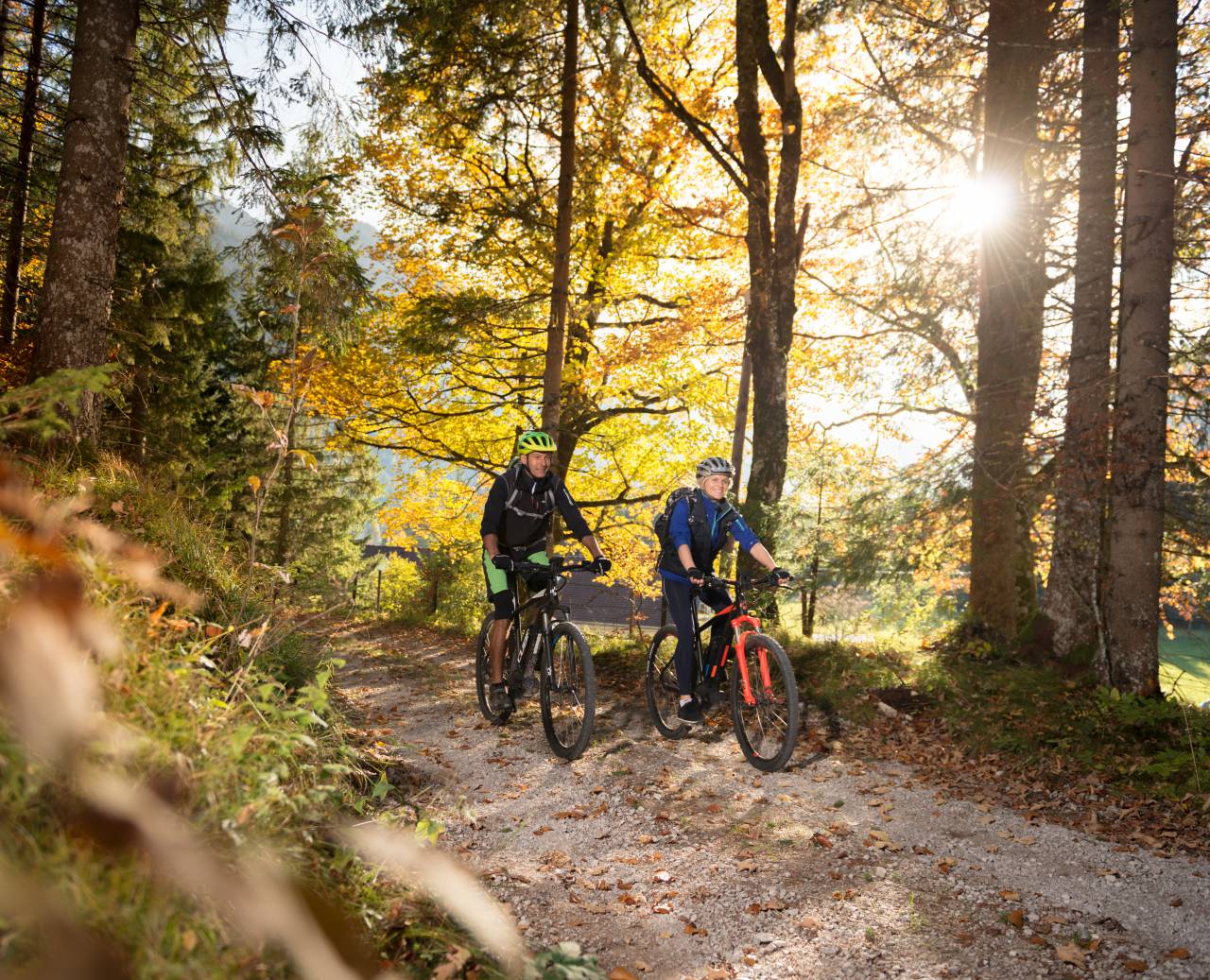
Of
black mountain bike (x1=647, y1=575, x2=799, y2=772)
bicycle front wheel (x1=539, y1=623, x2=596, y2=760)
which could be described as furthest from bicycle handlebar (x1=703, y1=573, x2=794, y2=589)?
bicycle front wheel (x1=539, y1=623, x2=596, y2=760)

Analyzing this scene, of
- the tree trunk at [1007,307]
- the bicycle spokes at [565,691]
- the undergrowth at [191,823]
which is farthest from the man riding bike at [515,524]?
the tree trunk at [1007,307]

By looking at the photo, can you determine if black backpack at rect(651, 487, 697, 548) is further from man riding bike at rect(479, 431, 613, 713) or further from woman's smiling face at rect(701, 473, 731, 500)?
man riding bike at rect(479, 431, 613, 713)

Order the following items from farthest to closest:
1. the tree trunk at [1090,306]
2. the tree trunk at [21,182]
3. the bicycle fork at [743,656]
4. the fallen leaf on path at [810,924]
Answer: the tree trunk at [21,182], the tree trunk at [1090,306], the bicycle fork at [743,656], the fallen leaf on path at [810,924]

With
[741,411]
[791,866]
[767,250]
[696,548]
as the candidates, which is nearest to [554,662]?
[696,548]

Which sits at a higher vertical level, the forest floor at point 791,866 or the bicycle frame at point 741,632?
the bicycle frame at point 741,632

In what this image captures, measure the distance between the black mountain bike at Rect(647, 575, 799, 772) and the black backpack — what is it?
61 cm

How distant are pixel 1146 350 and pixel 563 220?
7689 millimetres

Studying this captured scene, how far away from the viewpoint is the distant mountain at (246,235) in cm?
837

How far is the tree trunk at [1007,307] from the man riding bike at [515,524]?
474cm

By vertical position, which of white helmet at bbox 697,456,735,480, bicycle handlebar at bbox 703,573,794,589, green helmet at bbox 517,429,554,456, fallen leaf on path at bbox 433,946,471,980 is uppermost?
green helmet at bbox 517,429,554,456

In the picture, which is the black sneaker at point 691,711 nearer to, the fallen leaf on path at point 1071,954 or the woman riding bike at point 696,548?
the woman riding bike at point 696,548

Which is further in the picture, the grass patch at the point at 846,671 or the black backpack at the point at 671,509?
the grass patch at the point at 846,671

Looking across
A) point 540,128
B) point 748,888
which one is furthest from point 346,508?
point 748,888

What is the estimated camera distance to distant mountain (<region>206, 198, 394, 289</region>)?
8.37m
